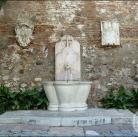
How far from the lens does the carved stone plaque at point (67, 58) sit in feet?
27.8

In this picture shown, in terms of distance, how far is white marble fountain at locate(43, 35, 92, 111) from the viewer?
7.61 m

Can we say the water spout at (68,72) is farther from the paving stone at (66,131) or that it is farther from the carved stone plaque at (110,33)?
the paving stone at (66,131)

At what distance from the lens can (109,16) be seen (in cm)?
892

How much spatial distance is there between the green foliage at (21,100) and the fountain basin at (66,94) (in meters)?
0.56

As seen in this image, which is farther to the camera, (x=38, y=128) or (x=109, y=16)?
(x=109, y=16)

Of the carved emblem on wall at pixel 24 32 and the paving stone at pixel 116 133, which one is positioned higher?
the carved emblem on wall at pixel 24 32

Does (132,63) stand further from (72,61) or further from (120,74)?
(72,61)

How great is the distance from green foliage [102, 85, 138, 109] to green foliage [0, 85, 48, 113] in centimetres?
148

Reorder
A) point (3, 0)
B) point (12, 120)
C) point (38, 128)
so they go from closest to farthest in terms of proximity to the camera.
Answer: point (38, 128) < point (12, 120) < point (3, 0)

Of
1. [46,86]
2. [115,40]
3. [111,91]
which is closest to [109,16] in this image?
[115,40]

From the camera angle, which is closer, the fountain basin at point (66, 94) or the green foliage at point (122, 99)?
the fountain basin at point (66, 94)

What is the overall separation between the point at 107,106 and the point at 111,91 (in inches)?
17.0

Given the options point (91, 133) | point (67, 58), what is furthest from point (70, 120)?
point (67, 58)

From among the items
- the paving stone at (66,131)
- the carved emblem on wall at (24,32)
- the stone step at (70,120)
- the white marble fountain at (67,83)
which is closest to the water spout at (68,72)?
the white marble fountain at (67,83)
